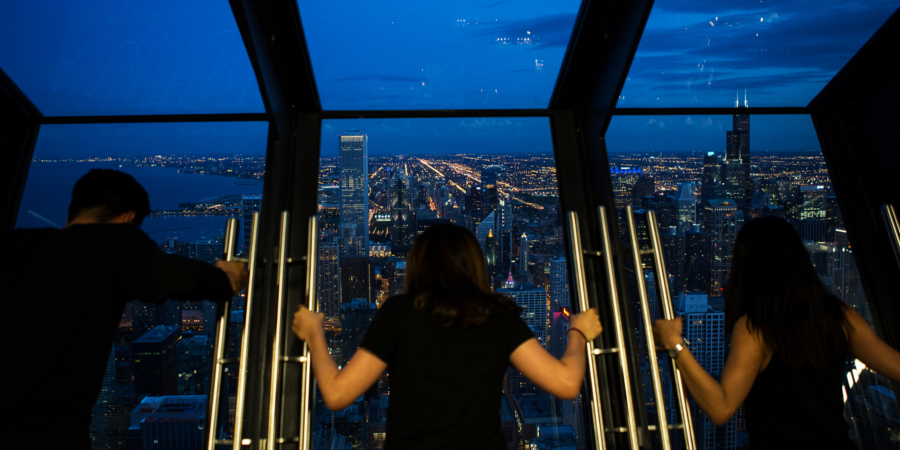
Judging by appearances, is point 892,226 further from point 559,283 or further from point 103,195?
point 103,195

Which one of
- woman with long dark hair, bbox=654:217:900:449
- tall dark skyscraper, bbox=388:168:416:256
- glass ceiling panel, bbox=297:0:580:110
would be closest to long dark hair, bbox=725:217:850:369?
woman with long dark hair, bbox=654:217:900:449

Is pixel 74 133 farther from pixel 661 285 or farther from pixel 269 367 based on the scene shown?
pixel 661 285

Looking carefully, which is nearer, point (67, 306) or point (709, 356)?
point (67, 306)

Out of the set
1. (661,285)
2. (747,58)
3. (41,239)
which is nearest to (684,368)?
(661,285)

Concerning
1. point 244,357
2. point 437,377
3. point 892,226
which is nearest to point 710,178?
point 892,226

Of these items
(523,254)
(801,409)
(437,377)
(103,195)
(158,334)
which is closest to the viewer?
(437,377)

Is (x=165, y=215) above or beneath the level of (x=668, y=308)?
above

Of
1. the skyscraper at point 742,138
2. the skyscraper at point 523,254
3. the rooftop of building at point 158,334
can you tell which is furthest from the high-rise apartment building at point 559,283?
the rooftop of building at point 158,334
